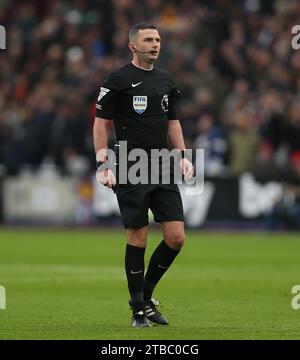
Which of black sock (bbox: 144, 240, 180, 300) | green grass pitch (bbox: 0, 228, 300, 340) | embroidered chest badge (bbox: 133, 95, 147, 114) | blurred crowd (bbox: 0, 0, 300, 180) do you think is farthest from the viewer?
blurred crowd (bbox: 0, 0, 300, 180)

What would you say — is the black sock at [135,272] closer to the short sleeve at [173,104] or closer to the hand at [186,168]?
the hand at [186,168]

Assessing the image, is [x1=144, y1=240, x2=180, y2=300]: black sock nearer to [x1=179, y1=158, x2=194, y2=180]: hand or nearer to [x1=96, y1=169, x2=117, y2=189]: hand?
[x1=179, y1=158, x2=194, y2=180]: hand

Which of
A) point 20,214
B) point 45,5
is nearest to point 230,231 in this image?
point 20,214

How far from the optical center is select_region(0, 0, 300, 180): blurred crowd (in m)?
23.1

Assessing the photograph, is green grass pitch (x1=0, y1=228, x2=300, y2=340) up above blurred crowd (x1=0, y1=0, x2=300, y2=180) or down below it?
below

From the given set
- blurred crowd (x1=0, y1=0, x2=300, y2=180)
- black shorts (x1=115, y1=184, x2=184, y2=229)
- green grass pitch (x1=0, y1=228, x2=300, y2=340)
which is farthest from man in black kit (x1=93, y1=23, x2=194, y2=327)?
blurred crowd (x1=0, y1=0, x2=300, y2=180)

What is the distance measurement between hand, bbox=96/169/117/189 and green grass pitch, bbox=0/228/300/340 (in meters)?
1.21

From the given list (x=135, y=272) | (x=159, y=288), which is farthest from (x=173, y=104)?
(x=159, y=288)

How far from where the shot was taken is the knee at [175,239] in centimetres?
978

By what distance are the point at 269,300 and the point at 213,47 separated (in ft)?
48.5

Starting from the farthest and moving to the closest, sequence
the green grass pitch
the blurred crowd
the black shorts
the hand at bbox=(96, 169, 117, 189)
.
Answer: the blurred crowd < the black shorts < the hand at bbox=(96, 169, 117, 189) < the green grass pitch

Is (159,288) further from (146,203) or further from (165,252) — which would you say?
(146,203)

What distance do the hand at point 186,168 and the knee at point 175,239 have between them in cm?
49

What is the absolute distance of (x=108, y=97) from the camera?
9734 mm
